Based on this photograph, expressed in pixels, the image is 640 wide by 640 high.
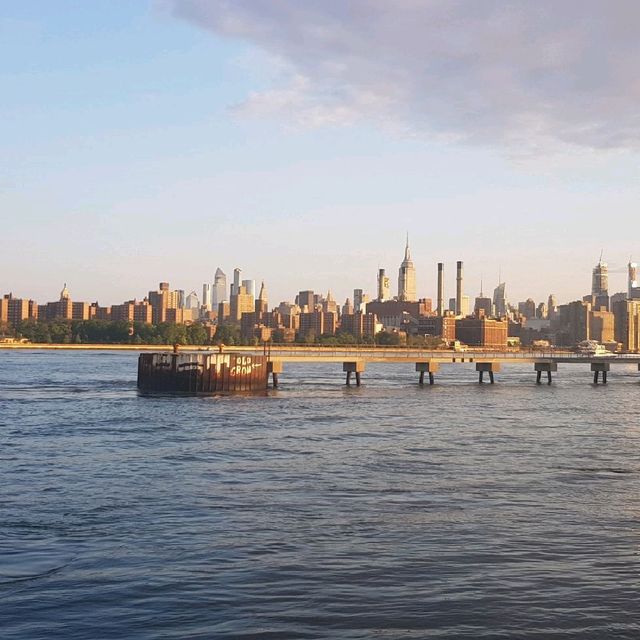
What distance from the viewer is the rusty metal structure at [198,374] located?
300 feet

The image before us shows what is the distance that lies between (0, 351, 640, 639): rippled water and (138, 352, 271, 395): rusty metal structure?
37424 millimetres

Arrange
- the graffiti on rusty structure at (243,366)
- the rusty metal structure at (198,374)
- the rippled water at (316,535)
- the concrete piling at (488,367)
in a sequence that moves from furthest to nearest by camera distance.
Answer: the concrete piling at (488,367) → the graffiti on rusty structure at (243,366) → the rusty metal structure at (198,374) → the rippled water at (316,535)

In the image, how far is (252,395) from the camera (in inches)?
3642

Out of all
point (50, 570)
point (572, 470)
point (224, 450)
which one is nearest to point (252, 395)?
point (224, 450)

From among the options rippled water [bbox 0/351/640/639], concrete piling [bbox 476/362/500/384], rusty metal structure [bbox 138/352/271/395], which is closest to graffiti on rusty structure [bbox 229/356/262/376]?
rusty metal structure [bbox 138/352/271/395]

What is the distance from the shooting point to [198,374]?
9150cm

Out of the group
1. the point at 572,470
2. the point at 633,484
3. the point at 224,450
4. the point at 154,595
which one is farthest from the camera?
the point at 224,450

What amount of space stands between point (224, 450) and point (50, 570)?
23.7m

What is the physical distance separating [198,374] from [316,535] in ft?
222

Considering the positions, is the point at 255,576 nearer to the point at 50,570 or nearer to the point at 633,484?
the point at 50,570

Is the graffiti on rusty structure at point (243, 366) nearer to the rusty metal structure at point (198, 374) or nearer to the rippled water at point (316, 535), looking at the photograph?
the rusty metal structure at point (198, 374)

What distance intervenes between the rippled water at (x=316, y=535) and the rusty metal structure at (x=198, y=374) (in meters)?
37.4

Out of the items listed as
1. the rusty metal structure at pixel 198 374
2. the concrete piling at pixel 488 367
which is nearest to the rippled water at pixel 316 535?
the rusty metal structure at pixel 198 374

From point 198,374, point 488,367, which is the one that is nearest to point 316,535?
point 198,374
